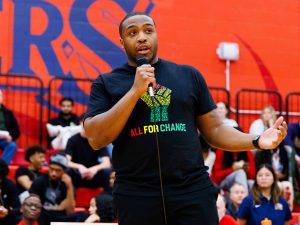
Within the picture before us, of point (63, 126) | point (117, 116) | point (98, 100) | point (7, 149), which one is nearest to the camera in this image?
point (117, 116)

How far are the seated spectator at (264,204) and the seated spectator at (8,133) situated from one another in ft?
10.9

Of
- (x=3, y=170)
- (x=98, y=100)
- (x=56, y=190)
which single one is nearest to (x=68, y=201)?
(x=56, y=190)

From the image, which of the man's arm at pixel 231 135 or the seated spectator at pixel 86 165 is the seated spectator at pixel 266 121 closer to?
the seated spectator at pixel 86 165

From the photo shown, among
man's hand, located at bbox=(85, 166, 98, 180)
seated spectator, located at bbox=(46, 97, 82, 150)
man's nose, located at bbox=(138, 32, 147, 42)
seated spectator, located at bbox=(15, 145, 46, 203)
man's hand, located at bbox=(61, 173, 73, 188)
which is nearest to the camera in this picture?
man's nose, located at bbox=(138, 32, 147, 42)

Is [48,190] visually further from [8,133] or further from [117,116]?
[117,116]

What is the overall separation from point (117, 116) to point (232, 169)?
21.1ft

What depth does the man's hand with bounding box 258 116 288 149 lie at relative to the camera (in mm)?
3359

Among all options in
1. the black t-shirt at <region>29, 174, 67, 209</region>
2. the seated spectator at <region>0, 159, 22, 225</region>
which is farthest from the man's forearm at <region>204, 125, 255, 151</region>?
the black t-shirt at <region>29, 174, 67, 209</region>

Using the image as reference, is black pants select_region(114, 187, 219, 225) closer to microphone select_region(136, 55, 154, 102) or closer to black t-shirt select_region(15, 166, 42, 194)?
microphone select_region(136, 55, 154, 102)

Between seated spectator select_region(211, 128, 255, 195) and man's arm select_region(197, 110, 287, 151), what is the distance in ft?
18.2

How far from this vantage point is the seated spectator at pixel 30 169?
8.70 metres

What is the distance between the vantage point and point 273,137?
3.38 metres

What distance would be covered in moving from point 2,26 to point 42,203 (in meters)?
3.75

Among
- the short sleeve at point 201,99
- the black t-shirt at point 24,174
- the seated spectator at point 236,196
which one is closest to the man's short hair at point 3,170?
the black t-shirt at point 24,174
